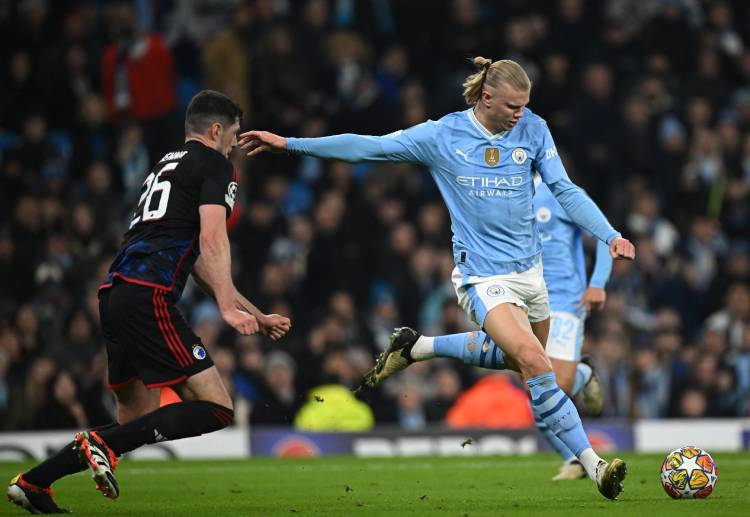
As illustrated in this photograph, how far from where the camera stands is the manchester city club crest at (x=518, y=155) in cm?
873

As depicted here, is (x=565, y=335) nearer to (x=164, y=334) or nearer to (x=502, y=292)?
(x=502, y=292)

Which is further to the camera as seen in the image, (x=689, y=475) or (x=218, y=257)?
(x=689, y=475)

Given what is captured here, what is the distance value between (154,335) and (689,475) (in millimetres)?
3312

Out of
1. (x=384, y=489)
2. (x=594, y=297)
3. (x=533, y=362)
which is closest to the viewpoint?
(x=533, y=362)

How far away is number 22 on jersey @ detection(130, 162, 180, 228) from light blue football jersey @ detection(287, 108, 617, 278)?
996 mm

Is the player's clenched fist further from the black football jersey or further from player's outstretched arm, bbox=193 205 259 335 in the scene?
the black football jersey

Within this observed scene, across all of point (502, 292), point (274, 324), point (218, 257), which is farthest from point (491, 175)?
point (218, 257)

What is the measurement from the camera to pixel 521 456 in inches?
534

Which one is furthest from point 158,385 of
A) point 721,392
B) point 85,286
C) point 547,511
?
point 721,392

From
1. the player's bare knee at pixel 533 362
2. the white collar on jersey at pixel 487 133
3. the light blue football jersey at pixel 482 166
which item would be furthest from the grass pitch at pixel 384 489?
the white collar on jersey at pixel 487 133

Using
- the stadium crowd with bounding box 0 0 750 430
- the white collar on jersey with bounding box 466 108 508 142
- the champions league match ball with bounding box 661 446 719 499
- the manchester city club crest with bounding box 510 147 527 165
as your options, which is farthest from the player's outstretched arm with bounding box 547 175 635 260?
the stadium crowd with bounding box 0 0 750 430

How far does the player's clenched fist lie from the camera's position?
7480 mm

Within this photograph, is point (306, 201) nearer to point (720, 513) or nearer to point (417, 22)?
point (417, 22)

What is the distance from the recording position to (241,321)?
7.49 m
